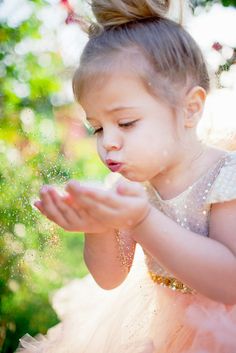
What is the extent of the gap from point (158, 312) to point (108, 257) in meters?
0.22

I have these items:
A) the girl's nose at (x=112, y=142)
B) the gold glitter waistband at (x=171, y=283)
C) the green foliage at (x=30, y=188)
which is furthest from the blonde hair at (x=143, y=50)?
the green foliage at (x=30, y=188)

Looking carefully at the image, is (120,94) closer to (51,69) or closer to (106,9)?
(106,9)

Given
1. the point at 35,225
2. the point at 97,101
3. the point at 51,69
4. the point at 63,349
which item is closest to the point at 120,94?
the point at 97,101

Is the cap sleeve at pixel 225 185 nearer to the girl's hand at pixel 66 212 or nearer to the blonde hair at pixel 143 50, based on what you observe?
the blonde hair at pixel 143 50

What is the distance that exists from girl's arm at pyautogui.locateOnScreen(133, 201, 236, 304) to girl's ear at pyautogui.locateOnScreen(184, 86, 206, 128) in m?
0.29

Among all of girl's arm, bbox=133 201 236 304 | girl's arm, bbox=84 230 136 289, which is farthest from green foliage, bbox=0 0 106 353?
girl's arm, bbox=133 201 236 304

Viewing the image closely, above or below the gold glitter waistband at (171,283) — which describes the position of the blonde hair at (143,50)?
above

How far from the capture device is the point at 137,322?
6.65 feet

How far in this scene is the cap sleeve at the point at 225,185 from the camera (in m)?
1.70

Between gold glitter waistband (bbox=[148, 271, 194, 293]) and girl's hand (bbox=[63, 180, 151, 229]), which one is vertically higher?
girl's hand (bbox=[63, 180, 151, 229])

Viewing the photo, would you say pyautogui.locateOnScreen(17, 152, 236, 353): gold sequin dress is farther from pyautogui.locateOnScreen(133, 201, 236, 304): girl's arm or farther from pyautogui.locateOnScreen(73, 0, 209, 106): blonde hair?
pyautogui.locateOnScreen(73, 0, 209, 106): blonde hair

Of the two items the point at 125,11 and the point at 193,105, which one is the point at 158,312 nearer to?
the point at 193,105

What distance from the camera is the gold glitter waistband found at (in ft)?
6.22

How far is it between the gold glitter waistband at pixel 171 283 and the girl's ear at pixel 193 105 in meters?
0.44
